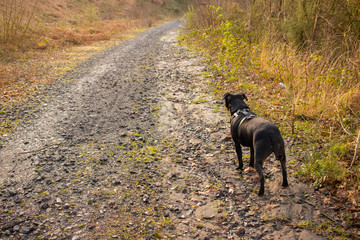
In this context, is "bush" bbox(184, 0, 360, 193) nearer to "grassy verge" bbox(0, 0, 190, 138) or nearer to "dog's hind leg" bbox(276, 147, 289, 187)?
"dog's hind leg" bbox(276, 147, 289, 187)

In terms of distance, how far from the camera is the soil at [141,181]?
2.87 metres

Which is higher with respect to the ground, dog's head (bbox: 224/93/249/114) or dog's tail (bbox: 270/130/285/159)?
dog's head (bbox: 224/93/249/114)

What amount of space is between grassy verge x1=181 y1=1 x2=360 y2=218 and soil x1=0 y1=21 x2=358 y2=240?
0.35 meters

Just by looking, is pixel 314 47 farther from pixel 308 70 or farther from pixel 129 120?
pixel 129 120

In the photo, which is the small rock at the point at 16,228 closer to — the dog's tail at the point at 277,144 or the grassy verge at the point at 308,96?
the dog's tail at the point at 277,144

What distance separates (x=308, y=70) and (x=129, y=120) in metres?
Answer: 4.49

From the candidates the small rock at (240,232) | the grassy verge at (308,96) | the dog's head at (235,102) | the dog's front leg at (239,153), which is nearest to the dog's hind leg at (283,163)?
the grassy verge at (308,96)

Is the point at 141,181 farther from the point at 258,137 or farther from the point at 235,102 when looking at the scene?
the point at 235,102

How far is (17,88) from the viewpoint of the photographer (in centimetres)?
745

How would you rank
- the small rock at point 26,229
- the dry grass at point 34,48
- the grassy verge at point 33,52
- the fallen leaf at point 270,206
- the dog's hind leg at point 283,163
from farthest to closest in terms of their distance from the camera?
the dry grass at point 34,48, the grassy verge at point 33,52, the dog's hind leg at point 283,163, the fallen leaf at point 270,206, the small rock at point 26,229

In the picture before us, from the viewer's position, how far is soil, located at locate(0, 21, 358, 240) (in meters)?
2.87

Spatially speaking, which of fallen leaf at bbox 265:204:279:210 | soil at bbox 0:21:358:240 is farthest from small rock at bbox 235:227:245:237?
fallen leaf at bbox 265:204:279:210

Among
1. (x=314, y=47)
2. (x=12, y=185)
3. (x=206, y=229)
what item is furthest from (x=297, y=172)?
(x=314, y=47)

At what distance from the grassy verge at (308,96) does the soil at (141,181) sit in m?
0.35
